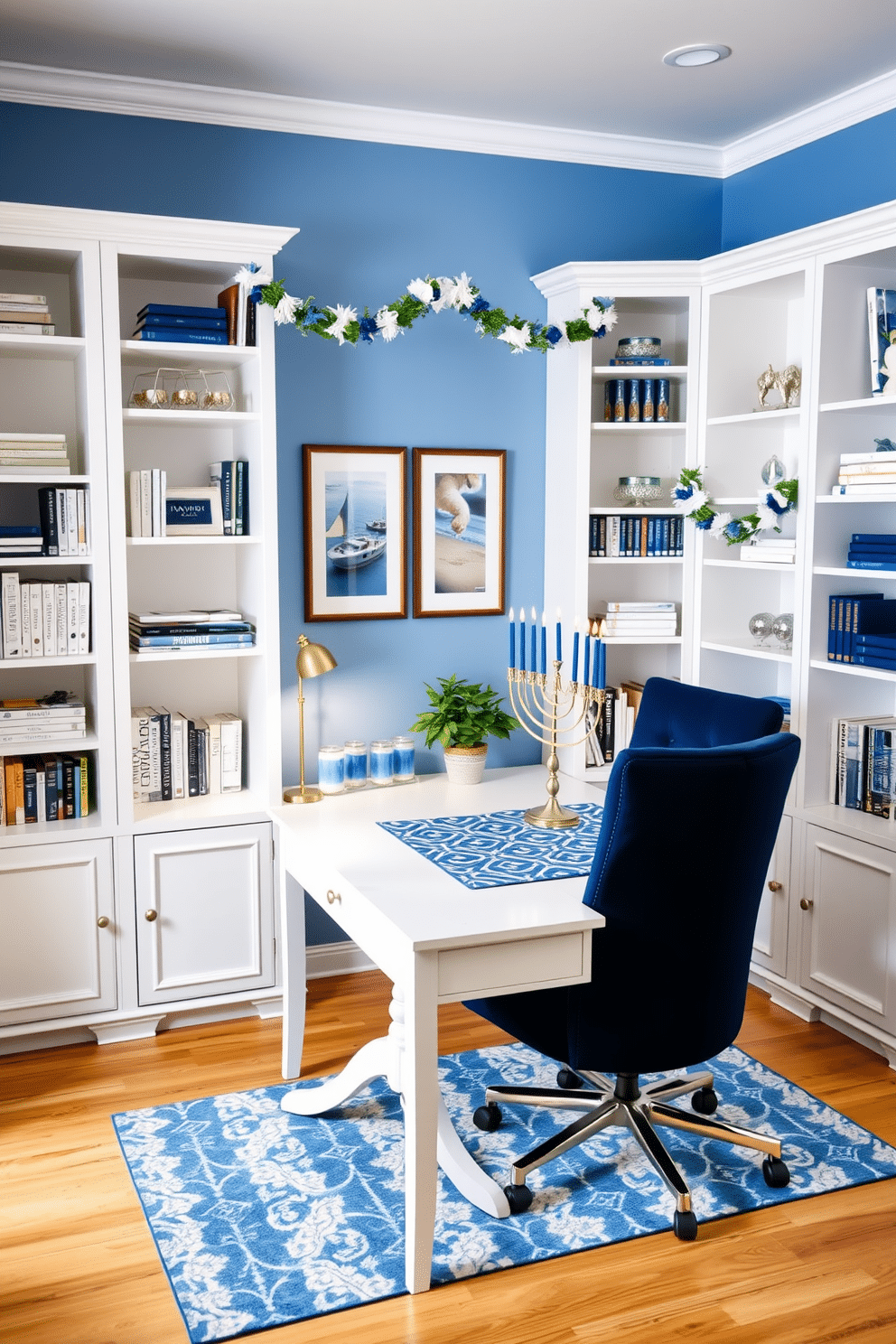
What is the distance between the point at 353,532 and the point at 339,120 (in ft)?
4.17

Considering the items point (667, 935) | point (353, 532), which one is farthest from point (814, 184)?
point (667, 935)

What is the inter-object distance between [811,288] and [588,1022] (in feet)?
7.18

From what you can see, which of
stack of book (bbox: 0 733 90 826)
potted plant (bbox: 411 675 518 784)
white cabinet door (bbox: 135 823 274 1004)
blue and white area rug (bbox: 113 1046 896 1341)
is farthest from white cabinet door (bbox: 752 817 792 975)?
stack of book (bbox: 0 733 90 826)

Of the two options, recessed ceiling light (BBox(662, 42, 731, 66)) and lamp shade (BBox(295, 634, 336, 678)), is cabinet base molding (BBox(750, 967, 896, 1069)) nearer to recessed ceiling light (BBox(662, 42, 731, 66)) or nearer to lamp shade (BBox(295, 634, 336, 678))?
lamp shade (BBox(295, 634, 336, 678))

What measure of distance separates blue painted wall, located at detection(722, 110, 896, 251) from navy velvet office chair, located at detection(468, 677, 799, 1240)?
2057mm

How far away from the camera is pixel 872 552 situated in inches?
130

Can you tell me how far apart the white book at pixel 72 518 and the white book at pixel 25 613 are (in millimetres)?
154

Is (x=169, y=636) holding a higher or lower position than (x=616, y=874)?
higher

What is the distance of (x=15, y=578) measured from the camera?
3.15m

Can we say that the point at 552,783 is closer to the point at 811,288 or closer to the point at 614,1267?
the point at 614,1267

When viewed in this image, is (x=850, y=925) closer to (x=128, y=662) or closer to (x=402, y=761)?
(x=402, y=761)

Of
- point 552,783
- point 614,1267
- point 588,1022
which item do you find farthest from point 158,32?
point 614,1267

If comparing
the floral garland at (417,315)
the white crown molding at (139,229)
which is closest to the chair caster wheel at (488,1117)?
the floral garland at (417,315)

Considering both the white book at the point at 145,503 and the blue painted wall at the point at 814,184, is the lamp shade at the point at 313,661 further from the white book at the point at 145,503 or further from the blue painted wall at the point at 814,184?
the blue painted wall at the point at 814,184
